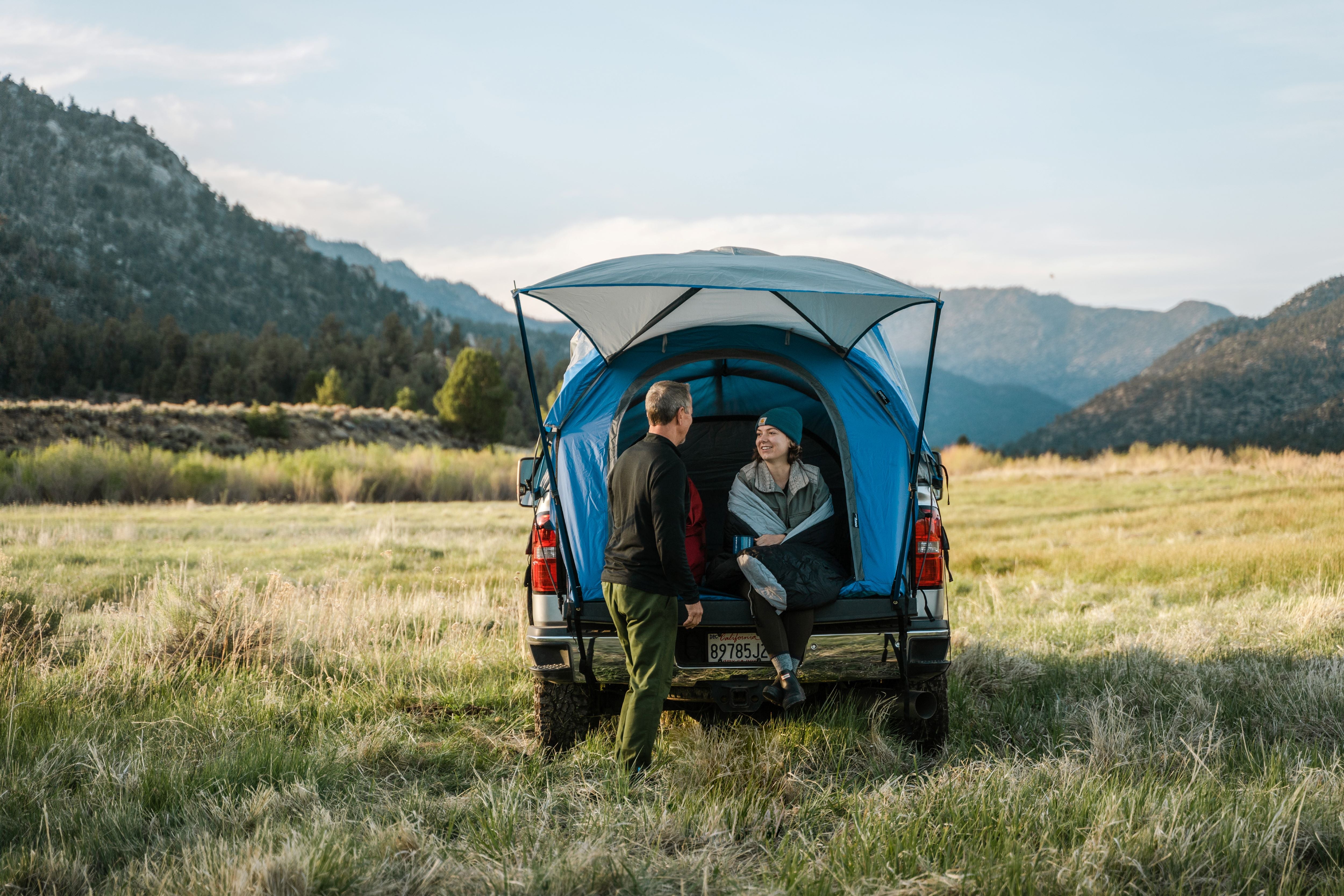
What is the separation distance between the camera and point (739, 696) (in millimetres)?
4371

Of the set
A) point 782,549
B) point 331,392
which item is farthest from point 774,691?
point 331,392

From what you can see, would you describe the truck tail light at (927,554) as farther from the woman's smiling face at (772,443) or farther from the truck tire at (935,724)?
the woman's smiling face at (772,443)

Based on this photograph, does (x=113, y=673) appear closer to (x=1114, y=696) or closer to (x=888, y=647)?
(x=888, y=647)

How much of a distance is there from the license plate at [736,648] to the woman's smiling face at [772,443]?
973 mm

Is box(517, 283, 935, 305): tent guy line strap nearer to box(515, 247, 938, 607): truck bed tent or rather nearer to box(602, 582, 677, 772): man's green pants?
box(515, 247, 938, 607): truck bed tent

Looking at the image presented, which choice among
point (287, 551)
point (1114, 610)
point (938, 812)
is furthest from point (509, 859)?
point (287, 551)

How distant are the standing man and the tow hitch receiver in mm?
271

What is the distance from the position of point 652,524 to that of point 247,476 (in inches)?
1002

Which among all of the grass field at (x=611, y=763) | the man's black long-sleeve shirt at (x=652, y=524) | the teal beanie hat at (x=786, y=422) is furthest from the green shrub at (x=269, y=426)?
the man's black long-sleeve shirt at (x=652, y=524)

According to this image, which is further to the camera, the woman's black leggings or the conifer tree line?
the conifer tree line

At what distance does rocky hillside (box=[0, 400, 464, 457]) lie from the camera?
34.8 meters

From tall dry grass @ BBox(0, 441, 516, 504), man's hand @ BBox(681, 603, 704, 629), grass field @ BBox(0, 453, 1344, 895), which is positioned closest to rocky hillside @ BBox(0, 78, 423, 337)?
tall dry grass @ BBox(0, 441, 516, 504)

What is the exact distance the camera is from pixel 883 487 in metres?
4.97

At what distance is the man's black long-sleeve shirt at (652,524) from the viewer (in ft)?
13.5
